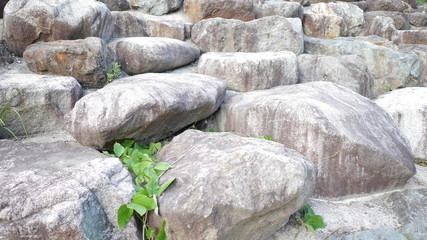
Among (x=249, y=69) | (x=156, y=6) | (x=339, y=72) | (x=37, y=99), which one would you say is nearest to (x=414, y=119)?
(x=339, y=72)

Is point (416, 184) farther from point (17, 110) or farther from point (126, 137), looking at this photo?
point (17, 110)

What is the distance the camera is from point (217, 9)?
470cm

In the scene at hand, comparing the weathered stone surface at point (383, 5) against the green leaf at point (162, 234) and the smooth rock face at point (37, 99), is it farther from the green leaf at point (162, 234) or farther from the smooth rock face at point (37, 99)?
the green leaf at point (162, 234)

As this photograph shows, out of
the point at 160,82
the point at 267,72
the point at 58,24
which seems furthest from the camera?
the point at 267,72

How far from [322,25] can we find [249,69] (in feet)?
9.35

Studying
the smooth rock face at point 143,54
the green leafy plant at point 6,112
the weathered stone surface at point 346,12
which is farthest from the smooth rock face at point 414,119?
the weathered stone surface at point 346,12

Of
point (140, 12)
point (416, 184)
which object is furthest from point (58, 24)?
point (416, 184)

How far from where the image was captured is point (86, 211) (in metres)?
1.61

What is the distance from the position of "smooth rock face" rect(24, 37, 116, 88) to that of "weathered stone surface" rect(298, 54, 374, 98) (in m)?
2.07

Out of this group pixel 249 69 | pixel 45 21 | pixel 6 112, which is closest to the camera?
pixel 6 112

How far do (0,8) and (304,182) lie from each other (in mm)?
3053

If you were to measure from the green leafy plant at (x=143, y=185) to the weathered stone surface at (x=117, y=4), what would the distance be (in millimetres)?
2650

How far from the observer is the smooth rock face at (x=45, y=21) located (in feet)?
9.80

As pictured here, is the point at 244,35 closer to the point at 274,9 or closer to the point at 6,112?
the point at 274,9
